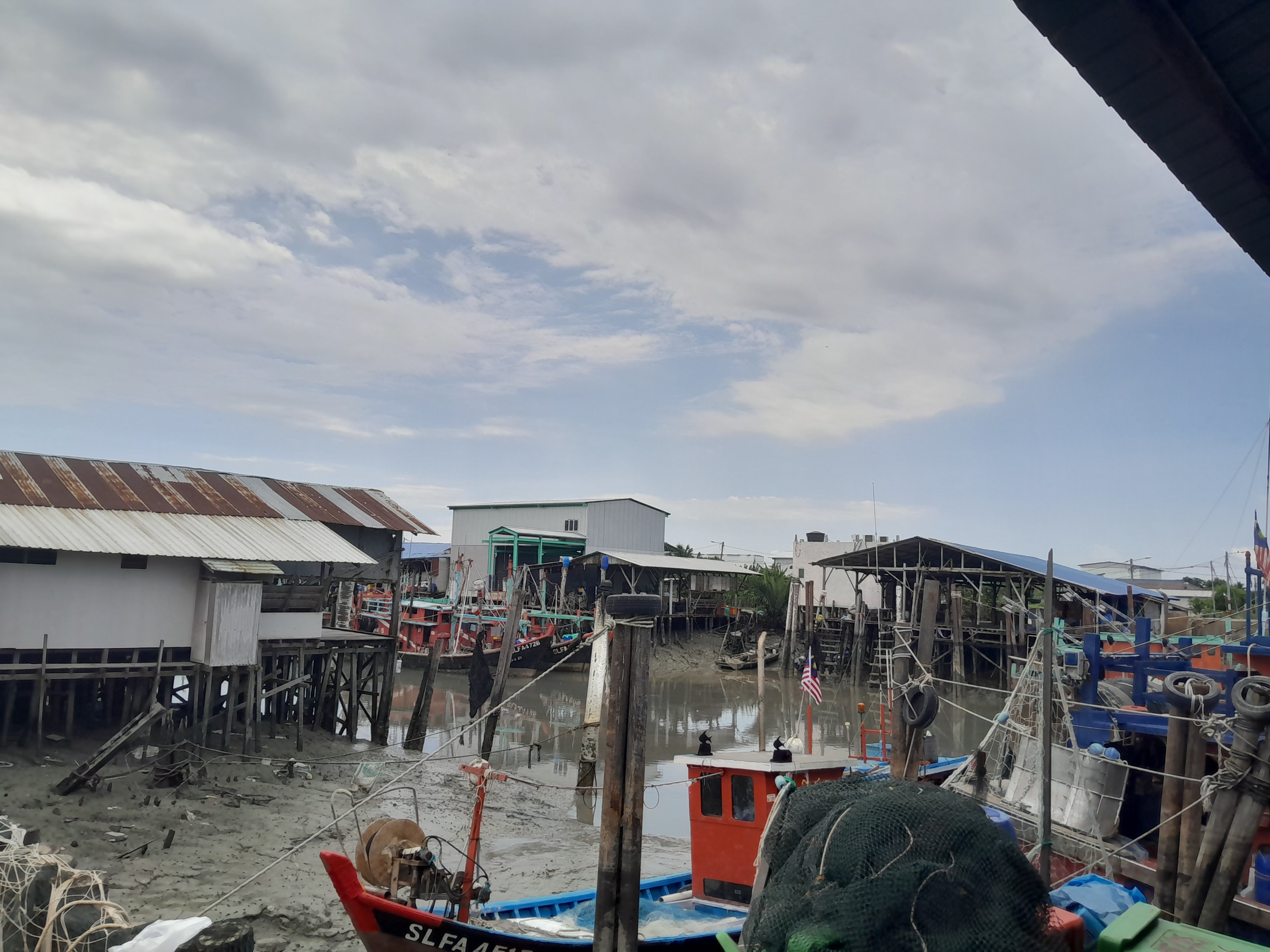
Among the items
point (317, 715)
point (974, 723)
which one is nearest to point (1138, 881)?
point (317, 715)

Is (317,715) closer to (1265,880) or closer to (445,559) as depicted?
(1265,880)

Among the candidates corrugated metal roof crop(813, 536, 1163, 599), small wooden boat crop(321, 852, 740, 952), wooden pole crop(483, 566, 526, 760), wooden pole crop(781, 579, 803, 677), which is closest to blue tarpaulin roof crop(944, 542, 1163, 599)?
corrugated metal roof crop(813, 536, 1163, 599)

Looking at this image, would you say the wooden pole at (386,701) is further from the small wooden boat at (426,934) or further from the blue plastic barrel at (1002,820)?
the blue plastic barrel at (1002,820)

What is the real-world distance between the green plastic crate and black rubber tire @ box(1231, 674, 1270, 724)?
8.89 feet

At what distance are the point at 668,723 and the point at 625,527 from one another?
1025 inches

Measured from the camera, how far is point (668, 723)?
29.8 meters

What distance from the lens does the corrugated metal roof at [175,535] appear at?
1727 cm

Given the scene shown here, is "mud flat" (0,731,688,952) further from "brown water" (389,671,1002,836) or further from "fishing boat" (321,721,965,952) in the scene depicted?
"fishing boat" (321,721,965,952)

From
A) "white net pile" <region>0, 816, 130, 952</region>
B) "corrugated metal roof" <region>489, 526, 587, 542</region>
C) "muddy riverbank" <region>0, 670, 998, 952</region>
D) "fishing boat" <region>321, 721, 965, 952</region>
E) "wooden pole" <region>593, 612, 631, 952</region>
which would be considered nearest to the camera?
"white net pile" <region>0, 816, 130, 952</region>

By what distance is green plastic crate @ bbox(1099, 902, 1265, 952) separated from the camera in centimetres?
451

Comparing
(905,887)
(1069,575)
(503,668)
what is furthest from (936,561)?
(905,887)

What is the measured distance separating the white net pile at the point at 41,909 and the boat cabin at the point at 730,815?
19.3 feet

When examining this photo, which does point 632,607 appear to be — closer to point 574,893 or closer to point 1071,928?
point 1071,928

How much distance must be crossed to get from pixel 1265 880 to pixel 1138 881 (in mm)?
1754
